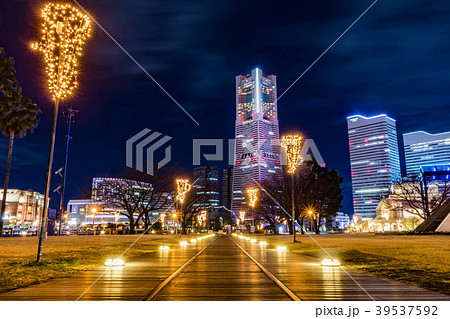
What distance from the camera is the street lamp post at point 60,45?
14031 mm

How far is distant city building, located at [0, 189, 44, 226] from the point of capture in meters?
139

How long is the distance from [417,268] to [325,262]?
295cm

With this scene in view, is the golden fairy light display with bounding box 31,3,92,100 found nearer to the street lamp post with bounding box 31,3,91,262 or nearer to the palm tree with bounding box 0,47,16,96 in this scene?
the street lamp post with bounding box 31,3,91,262

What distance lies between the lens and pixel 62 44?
14.2 metres

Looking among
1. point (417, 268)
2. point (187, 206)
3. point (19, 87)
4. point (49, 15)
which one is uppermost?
point (19, 87)

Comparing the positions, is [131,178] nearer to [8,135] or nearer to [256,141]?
[8,135]

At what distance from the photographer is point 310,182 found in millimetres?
65375

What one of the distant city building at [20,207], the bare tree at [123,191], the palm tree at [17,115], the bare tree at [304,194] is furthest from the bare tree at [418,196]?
the distant city building at [20,207]

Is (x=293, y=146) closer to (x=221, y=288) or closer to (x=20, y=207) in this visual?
(x=221, y=288)

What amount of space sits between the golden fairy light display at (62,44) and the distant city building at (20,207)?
450ft

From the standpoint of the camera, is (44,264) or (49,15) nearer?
(44,264)

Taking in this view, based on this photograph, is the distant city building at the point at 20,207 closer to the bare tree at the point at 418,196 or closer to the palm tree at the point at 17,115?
the palm tree at the point at 17,115
